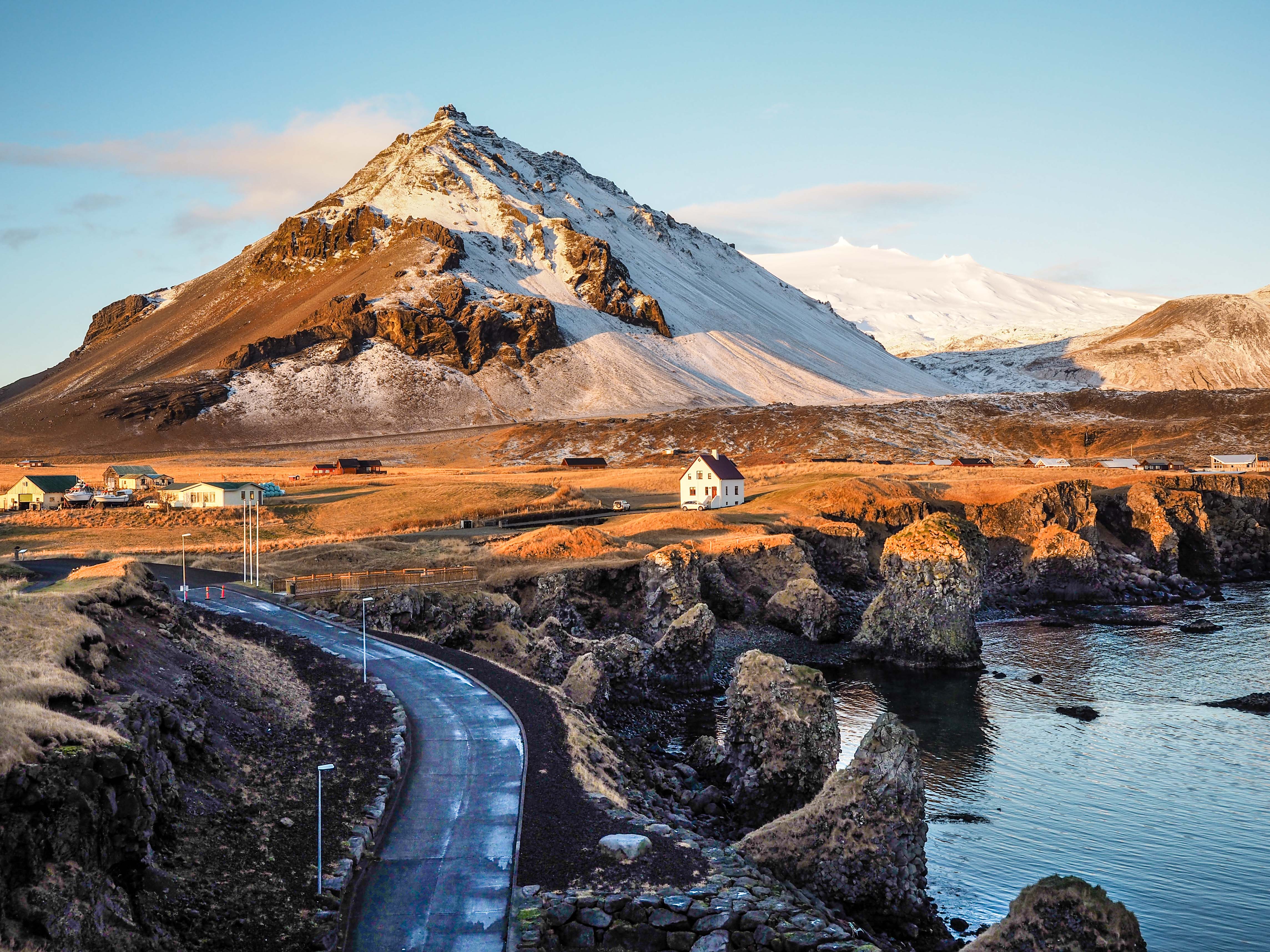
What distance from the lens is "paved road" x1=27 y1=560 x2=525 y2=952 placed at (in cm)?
1716

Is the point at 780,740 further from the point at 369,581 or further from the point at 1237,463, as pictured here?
the point at 1237,463

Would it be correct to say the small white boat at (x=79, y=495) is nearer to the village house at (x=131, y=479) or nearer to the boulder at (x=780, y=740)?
the village house at (x=131, y=479)

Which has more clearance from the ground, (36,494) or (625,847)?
(36,494)

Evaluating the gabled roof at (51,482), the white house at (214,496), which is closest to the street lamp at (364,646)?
the white house at (214,496)

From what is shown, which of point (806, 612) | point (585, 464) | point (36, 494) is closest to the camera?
point (806, 612)

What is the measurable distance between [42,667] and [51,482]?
83.2 meters

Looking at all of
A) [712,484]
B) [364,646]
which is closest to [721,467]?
[712,484]

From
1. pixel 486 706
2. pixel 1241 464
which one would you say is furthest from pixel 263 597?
pixel 1241 464

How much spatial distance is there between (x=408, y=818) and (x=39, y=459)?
18722cm

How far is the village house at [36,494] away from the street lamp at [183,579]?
30726mm

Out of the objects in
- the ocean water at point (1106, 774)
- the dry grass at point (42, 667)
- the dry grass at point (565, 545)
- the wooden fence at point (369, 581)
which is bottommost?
the ocean water at point (1106, 774)

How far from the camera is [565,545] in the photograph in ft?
195

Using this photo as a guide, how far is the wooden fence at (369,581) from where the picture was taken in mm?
49094

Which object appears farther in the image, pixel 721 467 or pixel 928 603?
pixel 721 467
